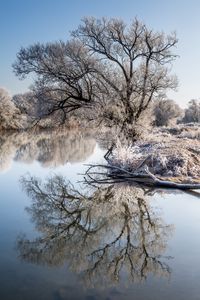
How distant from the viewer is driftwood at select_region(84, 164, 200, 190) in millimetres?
13224

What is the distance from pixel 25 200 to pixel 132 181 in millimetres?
4296

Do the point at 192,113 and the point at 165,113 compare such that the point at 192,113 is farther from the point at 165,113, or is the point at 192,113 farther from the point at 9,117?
the point at 9,117

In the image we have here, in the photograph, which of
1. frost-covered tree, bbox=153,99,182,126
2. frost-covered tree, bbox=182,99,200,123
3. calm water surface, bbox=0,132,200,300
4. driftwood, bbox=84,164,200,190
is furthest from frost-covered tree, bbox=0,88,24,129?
calm water surface, bbox=0,132,200,300

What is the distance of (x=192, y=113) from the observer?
241 ft

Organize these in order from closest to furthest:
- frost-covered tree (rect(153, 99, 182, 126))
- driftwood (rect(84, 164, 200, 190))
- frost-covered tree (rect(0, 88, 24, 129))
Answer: driftwood (rect(84, 164, 200, 190)) → frost-covered tree (rect(0, 88, 24, 129)) → frost-covered tree (rect(153, 99, 182, 126))

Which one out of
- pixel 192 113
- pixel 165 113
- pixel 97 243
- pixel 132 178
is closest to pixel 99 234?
pixel 97 243

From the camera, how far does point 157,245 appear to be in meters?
8.13

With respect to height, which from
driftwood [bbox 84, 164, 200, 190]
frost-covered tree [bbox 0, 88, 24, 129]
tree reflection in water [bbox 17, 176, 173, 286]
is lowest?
tree reflection in water [bbox 17, 176, 173, 286]

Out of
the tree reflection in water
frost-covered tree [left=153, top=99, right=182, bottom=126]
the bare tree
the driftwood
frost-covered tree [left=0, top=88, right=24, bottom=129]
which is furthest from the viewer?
frost-covered tree [left=153, top=99, right=182, bottom=126]

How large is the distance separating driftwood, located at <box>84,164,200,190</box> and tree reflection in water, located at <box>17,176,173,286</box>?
0.95 m

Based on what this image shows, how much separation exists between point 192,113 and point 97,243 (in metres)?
67.5

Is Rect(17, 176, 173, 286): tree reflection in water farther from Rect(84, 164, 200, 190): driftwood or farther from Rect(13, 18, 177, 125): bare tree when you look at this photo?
Rect(13, 18, 177, 125): bare tree

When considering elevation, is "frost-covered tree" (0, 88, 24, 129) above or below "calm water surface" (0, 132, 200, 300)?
above

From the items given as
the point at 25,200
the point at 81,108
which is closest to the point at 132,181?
the point at 25,200
